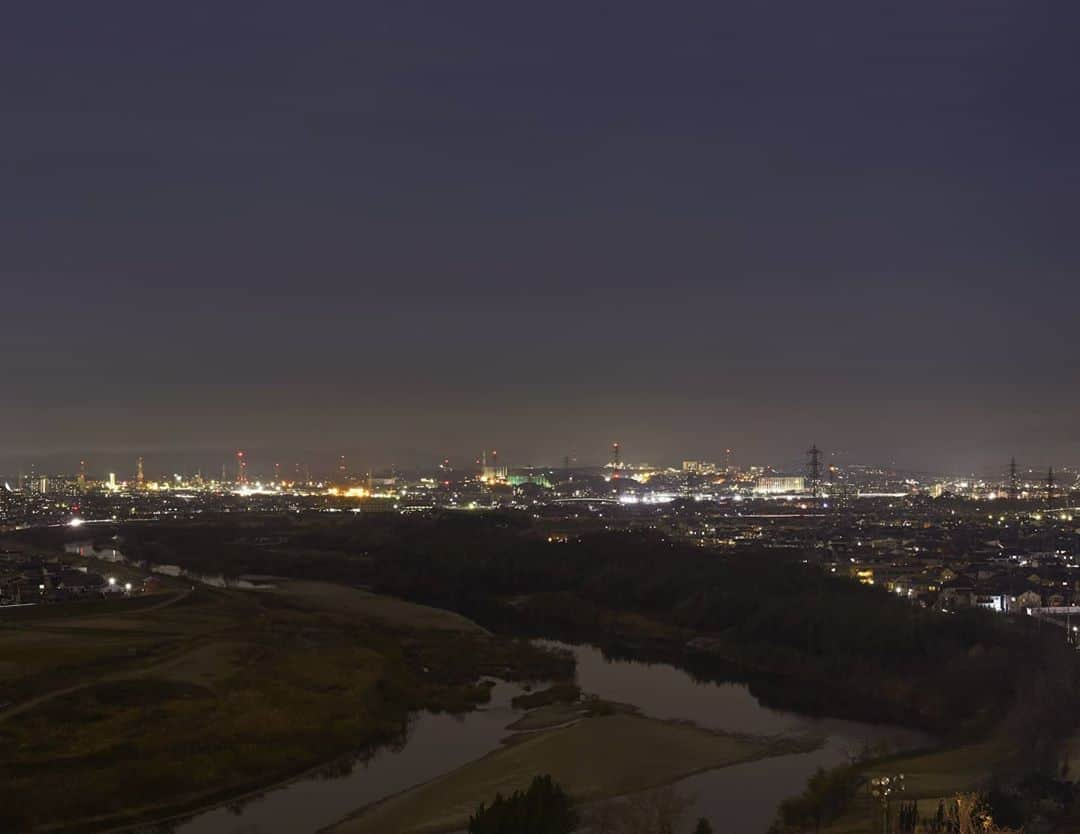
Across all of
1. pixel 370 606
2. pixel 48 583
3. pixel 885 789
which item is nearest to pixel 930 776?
pixel 885 789

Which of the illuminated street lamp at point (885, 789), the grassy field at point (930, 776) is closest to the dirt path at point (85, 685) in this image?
the grassy field at point (930, 776)

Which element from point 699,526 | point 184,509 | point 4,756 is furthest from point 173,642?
point 184,509

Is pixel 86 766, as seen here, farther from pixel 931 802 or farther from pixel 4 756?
pixel 931 802

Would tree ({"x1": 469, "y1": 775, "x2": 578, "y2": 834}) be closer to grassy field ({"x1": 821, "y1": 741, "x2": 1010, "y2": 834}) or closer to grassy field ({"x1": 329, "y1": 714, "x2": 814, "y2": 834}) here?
grassy field ({"x1": 329, "y1": 714, "x2": 814, "y2": 834})

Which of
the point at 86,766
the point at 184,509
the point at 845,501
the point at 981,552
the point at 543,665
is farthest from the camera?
the point at 845,501

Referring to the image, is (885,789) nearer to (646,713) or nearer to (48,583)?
(646,713)

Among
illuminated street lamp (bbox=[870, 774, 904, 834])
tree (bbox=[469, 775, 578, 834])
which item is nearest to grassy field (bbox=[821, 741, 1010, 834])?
illuminated street lamp (bbox=[870, 774, 904, 834])

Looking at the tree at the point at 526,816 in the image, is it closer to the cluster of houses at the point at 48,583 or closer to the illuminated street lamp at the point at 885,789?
the illuminated street lamp at the point at 885,789
